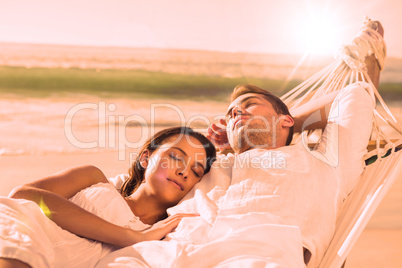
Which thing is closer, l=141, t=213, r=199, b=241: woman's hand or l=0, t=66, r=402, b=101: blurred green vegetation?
l=141, t=213, r=199, b=241: woman's hand

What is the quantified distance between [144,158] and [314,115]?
0.54 meters

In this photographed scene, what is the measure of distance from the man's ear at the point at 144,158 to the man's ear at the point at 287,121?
418mm

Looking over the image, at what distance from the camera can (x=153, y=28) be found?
429cm

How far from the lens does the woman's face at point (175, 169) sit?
1.23 m

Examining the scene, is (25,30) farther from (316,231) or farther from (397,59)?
(316,231)

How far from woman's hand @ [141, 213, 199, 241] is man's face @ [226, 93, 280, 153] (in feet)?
0.96

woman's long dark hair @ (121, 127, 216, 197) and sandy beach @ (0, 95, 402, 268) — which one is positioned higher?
woman's long dark hair @ (121, 127, 216, 197)

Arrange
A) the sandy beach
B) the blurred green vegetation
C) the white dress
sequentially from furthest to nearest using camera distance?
the blurred green vegetation
the sandy beach
the white dress

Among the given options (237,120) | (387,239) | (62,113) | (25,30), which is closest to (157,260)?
(237,120)

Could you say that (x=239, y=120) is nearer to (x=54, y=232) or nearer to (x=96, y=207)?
(x=96, y=207)

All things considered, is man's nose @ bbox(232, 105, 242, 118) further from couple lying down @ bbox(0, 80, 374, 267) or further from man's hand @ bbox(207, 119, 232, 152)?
man's hand @ bbox(207, 119, 232, 152)


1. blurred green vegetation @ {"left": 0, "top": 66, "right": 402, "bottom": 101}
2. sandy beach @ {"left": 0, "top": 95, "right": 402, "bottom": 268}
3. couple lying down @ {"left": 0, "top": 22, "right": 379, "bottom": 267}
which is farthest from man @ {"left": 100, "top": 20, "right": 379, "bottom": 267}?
blurred green vegetation @ {"left": 0, "top": 66, "right": 402, "bottom": 101}

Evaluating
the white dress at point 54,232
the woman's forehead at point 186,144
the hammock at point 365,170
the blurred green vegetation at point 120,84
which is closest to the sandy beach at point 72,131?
the blurred green vegetation at point 120,84

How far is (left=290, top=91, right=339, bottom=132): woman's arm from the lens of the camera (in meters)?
1.38
